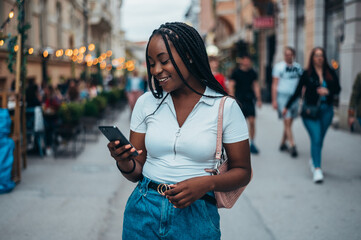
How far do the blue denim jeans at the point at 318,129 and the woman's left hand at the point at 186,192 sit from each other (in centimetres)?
456

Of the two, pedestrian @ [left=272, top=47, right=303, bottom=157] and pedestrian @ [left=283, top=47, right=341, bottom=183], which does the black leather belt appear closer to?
pedestrian @ [left=283, top=47, right=341, bottom=183]

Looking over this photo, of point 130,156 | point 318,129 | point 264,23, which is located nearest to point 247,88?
point 318,129

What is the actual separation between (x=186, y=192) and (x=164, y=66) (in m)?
0.58

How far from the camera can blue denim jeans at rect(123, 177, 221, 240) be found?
6.17 ft

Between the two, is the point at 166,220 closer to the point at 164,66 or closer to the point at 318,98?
the point at 164,66

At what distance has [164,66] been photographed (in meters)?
1.88

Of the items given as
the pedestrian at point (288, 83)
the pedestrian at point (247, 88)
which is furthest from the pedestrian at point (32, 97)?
the pedestrian at point (288, 83)

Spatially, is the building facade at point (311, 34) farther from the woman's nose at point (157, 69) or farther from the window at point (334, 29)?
the woman's nose at point (157, 69)

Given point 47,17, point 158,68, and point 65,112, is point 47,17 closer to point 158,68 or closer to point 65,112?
point 65,112

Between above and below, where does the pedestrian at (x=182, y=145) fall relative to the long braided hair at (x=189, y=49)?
below

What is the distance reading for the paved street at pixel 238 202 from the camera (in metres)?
4.19

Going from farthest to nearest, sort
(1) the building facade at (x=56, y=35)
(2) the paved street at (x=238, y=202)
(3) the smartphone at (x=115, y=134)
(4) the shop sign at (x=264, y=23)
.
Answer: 1. (4) the shop sign at (x=264, y=23)
2. (1) the building facade at (x=56, y=35)
3. (2) the paved street at (x=238, y=202)
4. (3) the smartphone at (x=115, y=134)

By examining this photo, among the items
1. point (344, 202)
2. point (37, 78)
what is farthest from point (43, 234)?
point (37, 78)

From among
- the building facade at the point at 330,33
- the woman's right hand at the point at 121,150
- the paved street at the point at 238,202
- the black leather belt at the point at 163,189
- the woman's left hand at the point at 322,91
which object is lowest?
the paved street at the point at 238,202
